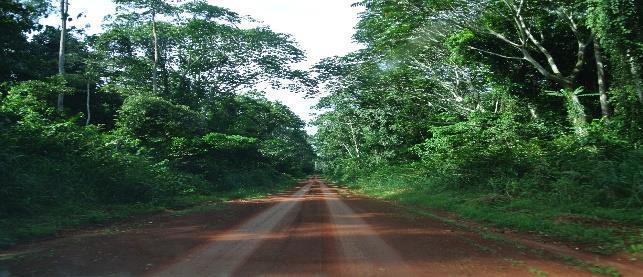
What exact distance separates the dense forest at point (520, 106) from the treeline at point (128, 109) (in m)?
9.24

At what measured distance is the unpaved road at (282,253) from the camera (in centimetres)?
630

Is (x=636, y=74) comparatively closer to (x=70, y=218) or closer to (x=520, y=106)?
(x=520, y=106)

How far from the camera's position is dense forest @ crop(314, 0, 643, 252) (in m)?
12.5

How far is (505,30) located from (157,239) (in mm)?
16836

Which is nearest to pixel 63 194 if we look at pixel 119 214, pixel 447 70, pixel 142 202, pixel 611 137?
pixel 119 214

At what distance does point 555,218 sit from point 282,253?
23.5 ft

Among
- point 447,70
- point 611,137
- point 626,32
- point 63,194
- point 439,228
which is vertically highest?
point 447,70

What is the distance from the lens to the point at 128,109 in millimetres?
22688

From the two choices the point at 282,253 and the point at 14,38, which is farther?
the point at 14,38

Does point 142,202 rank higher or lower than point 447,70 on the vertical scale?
lower

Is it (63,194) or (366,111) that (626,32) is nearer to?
(63,194)

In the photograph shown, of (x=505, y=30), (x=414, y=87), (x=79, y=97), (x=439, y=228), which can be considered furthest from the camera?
(x=79, y=97)

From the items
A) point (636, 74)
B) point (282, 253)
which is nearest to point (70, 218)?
point (282, 253)

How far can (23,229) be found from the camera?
358 inches
